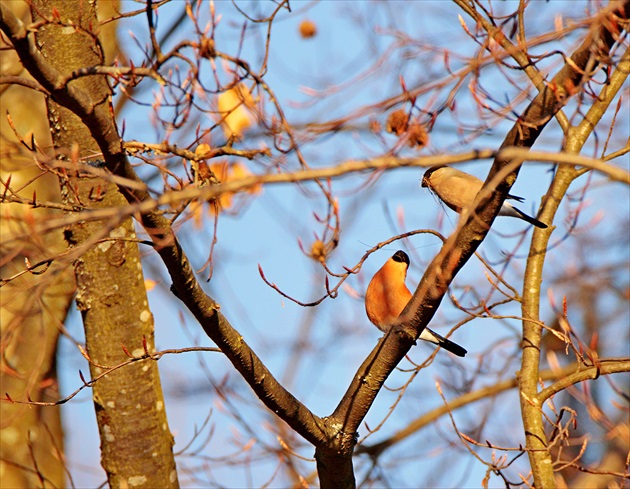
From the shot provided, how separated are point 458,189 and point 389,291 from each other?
1.73ft

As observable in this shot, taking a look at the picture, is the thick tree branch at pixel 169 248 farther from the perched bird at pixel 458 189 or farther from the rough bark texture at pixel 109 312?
the perched bird at pixel 458 189

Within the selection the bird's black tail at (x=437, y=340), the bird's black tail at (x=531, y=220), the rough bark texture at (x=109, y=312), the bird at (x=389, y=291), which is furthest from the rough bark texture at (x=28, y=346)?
the bird's black tail at (x=531, y=220)

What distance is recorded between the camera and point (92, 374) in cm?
305

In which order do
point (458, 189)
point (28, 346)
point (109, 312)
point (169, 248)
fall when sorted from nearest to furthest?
point (169, 248)
point (109, 312)
point (458, 189)
point (28, 346)

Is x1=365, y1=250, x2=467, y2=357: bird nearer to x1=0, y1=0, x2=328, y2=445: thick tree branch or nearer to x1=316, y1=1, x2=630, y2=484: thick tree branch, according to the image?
x1=316, y1=1, x2=630, y2=484: thick tree branch

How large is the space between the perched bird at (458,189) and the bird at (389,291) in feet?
1.05

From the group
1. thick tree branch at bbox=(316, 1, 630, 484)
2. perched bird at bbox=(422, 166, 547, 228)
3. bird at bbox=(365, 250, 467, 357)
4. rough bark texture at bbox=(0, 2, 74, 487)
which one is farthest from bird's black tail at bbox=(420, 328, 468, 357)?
rough bark texture at bbox=(0, 2, 74, 487)

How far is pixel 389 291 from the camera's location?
322 centimetres

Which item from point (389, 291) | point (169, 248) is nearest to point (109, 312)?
point (169, 248)

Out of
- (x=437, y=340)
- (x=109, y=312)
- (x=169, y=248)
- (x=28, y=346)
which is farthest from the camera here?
(x=28, y=346)

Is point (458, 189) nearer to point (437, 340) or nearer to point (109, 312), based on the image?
point (437, 340)

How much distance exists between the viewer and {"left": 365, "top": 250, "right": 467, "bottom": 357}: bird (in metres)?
3.20

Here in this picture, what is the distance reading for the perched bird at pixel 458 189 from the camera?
10.3ft

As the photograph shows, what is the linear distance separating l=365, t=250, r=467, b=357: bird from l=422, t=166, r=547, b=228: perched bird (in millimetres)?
321
